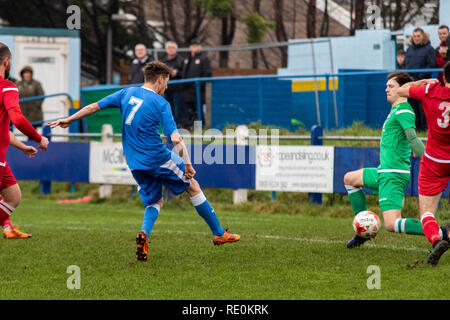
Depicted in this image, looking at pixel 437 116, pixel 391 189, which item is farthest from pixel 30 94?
pixel 437 116

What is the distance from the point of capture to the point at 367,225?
892 cm

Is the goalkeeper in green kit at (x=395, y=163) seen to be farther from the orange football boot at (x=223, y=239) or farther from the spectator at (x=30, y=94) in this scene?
the spectator at (x=30, y=94)

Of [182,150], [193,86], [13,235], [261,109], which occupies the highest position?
[193,86]

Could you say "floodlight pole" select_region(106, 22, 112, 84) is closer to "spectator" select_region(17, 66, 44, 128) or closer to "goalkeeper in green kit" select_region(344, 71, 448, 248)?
"spectator" select_region(17, 66, 44, 128)

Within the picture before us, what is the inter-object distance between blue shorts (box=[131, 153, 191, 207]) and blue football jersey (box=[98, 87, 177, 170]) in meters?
0.08

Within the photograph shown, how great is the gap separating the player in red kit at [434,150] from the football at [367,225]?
0.92 metres

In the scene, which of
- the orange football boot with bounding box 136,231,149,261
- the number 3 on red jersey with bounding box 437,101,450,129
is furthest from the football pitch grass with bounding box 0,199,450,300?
the number 3 on red jersey with bounding box 437,101,450,129

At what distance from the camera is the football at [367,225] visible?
8906mm

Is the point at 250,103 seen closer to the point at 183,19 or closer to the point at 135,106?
the point at 135,106

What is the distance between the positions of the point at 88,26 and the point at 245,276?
78.1 feet

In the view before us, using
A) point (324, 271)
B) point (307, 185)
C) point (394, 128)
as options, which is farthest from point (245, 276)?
point (307, 185)

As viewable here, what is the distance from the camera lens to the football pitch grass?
6633 mm

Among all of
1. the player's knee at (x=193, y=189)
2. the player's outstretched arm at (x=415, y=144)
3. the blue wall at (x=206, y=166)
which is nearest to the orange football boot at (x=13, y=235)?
the player's knee at (x=193, y=189)

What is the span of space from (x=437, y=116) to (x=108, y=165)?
10.0 m
